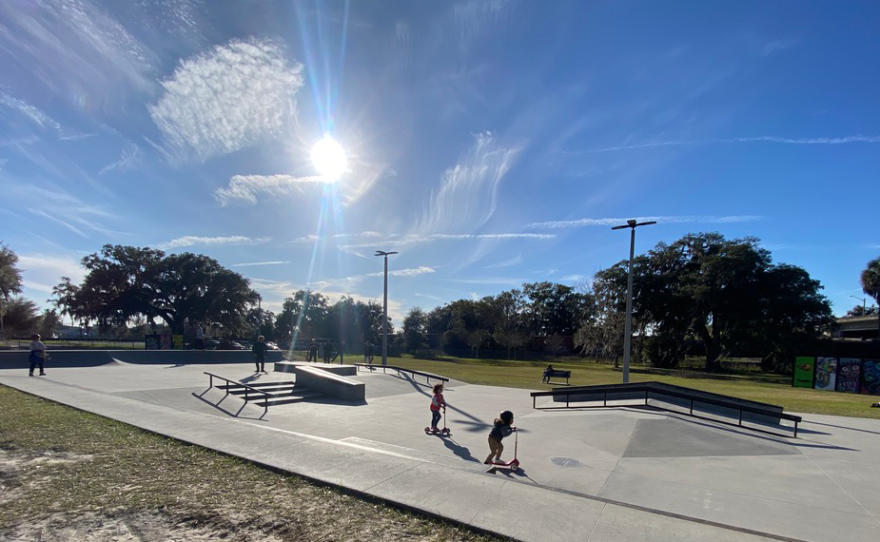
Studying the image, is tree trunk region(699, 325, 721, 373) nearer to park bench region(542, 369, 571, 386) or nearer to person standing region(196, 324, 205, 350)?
park bench region(542, 369, 571, 386)

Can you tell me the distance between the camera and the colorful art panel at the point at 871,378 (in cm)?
2917

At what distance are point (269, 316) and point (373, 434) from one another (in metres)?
107

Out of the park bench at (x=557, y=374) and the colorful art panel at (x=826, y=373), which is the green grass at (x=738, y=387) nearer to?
the park bench at (x=557, y=374)

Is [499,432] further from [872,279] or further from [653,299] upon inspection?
[872,279]

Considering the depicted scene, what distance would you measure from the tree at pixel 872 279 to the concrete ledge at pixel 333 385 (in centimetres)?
6621

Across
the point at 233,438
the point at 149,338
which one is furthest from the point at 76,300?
the point at 233,438

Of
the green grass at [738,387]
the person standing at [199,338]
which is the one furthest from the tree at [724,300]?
the person standing at [199,338]

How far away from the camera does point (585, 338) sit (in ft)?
196

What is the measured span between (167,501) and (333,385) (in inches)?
383

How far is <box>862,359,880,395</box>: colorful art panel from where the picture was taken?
95.7 feet

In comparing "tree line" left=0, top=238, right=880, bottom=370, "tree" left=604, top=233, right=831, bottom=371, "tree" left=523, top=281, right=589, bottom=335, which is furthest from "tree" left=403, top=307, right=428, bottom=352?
"tree" left=604, top=233, right=831, bottom=371

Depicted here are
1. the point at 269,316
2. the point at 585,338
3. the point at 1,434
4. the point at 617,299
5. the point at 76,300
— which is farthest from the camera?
the point at 269,316

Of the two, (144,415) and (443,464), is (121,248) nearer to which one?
(144,415)

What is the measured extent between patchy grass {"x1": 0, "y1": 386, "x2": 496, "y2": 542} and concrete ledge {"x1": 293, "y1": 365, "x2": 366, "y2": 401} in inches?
289
